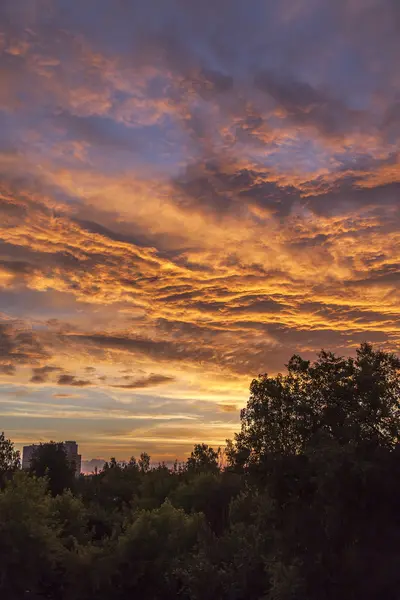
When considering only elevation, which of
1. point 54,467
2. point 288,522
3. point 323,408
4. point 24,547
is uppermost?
point 323,408

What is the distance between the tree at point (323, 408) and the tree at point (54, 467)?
74210 mm

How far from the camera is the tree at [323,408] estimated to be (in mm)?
41250

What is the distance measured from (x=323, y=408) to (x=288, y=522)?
803 cm

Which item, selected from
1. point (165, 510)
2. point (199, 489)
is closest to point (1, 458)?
point (199, 489)

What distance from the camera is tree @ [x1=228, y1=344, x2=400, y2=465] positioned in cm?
4125

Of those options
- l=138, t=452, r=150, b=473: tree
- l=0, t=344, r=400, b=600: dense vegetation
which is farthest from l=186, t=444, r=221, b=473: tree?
l=0, t=344, r=400, b=600: dense vegetation

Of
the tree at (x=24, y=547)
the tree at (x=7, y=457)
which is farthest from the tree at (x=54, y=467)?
the tree at (x=24, y=547)

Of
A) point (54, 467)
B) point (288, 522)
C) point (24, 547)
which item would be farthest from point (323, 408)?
point (54, 467)

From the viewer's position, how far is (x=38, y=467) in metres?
113

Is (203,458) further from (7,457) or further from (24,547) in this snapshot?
(24,547)

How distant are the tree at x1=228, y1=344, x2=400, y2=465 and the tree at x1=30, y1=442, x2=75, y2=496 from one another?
74.2 m

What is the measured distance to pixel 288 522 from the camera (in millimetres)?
41250

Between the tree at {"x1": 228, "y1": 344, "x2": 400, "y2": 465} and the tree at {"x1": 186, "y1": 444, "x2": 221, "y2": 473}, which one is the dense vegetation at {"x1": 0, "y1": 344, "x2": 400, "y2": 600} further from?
the tree at {"x1": 186, "y1": 444, "x2": 221, "y2": 473}

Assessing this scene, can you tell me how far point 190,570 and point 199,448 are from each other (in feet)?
300
